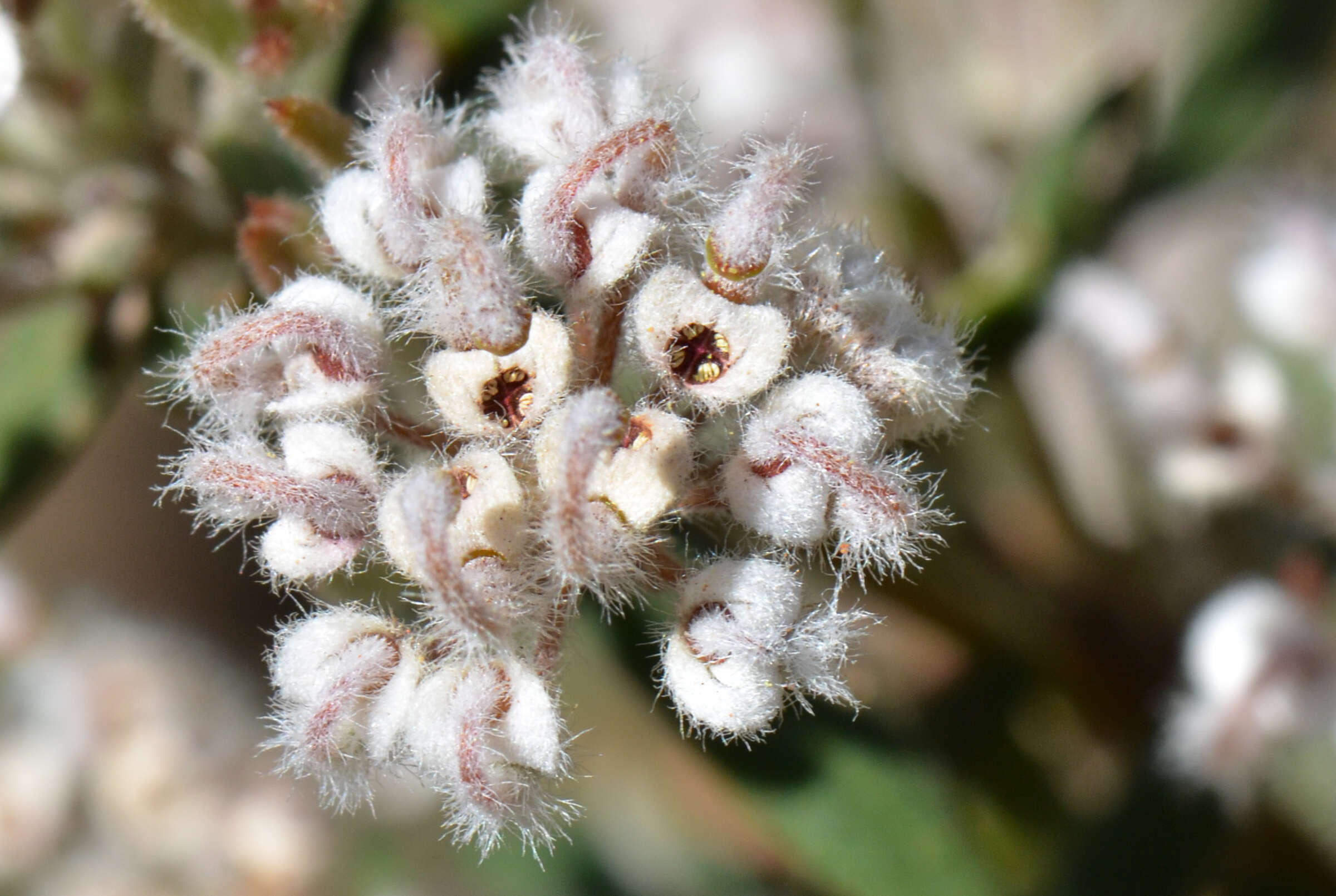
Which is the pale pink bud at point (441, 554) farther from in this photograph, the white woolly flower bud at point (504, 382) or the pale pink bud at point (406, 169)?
the pale pink bud at point (406, 169)

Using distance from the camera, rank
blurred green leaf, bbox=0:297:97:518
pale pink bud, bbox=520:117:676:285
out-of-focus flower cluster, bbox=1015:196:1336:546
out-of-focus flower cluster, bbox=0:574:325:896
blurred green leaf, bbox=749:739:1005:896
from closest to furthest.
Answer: pale pink bud, bbox=520:117:676:285
blurred green leaf, bbox=749:739:1005:896
blurred green leaf, bbox=0:297:97:518
out-of-focus flower cluster, bbox=1015:196:1336:546
out-of-focus flower cluster, bbox=0:574:325:896

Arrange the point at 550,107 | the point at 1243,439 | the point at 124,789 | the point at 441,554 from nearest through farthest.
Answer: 1. the point at 441,554
2. the point at 550,107
3. the point at 1243,439
4. the point at 124,789

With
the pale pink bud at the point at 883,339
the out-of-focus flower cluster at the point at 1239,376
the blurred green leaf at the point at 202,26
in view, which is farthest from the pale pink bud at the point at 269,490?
the out-of-focus flower cluster at the point at 1239,376

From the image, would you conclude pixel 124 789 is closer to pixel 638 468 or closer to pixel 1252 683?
pixel 638 468

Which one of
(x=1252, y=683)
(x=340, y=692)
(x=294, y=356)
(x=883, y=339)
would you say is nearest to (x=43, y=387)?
(x=294, y=356)

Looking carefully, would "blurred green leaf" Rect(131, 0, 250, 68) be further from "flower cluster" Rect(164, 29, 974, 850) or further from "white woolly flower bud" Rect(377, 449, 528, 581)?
"white woolly flower bud" Rect(377, 449, 528, 581)

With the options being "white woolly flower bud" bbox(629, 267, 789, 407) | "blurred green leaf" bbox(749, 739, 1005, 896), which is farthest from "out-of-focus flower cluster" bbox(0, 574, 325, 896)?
"white woolly flower bud" bbox(629, 267, 789, 407)
